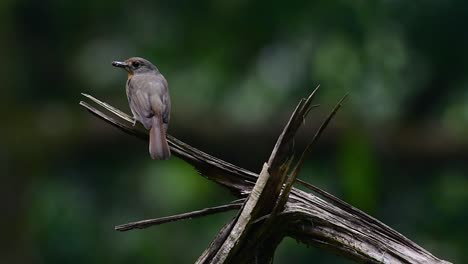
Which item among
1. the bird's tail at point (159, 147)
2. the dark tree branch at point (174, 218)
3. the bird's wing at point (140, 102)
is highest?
the bird's wing at point (140, 102)

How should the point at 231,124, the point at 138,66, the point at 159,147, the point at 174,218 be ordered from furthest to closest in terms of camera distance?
1. the point at 231,124
2. the point at 138,66
3. the point at 159,147
4. the point at 174,218

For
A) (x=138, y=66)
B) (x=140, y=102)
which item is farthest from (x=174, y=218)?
(x=138, y=66)

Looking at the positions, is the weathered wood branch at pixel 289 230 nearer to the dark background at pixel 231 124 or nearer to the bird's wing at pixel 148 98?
the bird's wing at pixel 148 98

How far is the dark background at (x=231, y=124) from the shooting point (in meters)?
8.14

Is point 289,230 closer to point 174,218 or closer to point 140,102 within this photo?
point 174,218

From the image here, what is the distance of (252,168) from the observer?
28.7ft

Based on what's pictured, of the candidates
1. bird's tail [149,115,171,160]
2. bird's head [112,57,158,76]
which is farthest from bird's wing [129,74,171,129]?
bird's tail [149,115,171,160]

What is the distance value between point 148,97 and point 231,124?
346 cm

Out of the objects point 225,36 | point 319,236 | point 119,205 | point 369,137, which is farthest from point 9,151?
point 319,236

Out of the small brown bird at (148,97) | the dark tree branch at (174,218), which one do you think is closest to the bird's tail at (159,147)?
the small brown bird at (148,97)

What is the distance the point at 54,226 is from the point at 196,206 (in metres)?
1.11

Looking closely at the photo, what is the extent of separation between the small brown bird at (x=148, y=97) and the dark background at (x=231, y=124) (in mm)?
1654

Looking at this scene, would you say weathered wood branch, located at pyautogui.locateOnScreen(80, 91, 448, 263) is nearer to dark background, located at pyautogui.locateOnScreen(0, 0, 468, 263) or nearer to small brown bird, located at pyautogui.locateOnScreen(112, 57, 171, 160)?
small brown bird, located at pyautogui.locateOnScreen(112, 57, 171, 160)

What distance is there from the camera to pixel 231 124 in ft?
28.9
